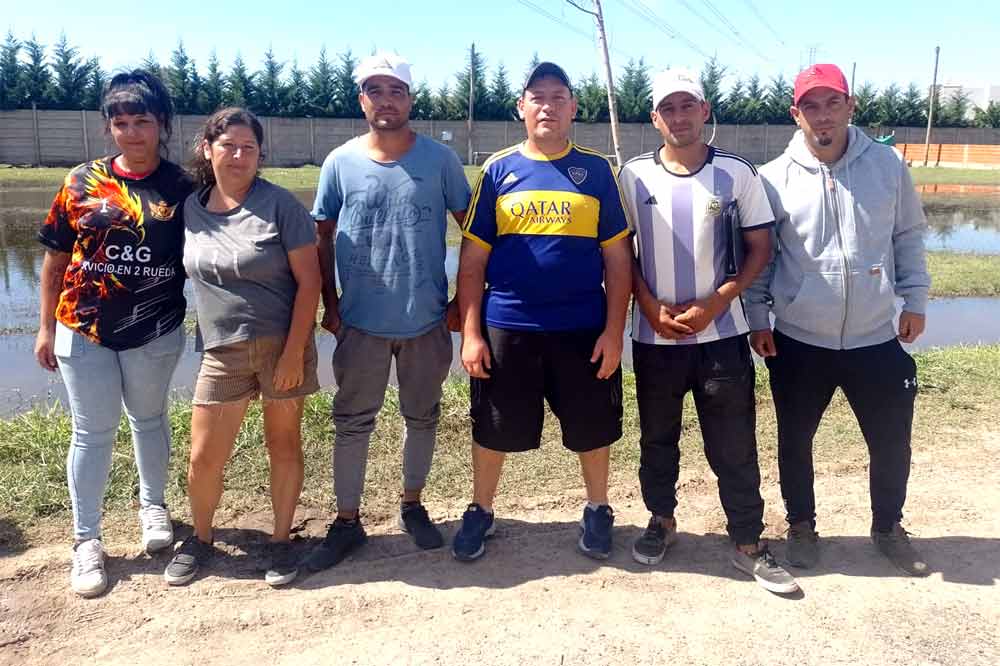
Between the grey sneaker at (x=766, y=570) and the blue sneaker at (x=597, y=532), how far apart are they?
1.86 ft

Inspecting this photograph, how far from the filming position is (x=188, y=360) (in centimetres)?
733

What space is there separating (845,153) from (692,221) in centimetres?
76

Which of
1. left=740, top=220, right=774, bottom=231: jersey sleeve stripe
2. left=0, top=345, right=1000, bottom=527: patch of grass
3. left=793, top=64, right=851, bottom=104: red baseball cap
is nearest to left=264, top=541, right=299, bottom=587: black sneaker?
left=0, top=345, right=1000, bottom=527: patch of grass

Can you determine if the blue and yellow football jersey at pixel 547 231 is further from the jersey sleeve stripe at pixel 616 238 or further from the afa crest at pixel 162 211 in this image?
the afa crest at pixel 162 211

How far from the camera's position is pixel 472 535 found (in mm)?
3676

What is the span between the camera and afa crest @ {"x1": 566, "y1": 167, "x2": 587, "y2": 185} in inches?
131

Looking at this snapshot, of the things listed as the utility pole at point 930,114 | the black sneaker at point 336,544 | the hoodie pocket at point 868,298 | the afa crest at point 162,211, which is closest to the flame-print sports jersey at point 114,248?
the afa crest at point 162,211

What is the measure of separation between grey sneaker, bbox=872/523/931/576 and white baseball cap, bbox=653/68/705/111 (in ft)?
6.90

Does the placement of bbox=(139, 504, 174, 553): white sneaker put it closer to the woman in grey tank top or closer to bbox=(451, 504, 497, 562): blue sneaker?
the woman in grey tank top

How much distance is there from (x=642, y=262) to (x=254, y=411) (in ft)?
9.61

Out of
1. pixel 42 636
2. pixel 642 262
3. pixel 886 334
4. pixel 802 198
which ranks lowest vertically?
pixel 42 636

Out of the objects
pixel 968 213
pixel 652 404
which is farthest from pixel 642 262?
pixel 968 213

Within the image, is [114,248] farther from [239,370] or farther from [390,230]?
[390,230]

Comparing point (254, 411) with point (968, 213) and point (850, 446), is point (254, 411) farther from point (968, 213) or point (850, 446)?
point (968, 213)
